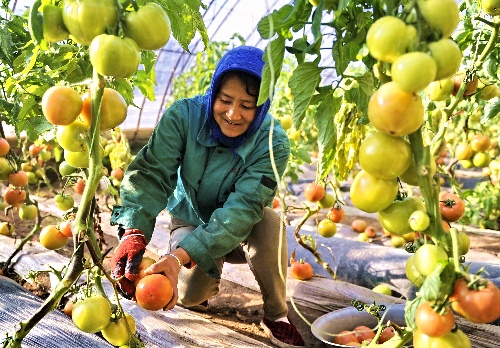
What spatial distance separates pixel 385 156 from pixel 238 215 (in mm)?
1026

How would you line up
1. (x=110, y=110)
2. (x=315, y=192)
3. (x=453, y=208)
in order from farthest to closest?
(x=315, y=192), (x=453, y=208), (x=110, y=110)

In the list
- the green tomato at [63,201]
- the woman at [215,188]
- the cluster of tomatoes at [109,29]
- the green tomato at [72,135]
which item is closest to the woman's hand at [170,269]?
the woman at [215,188]

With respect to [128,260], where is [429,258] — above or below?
above

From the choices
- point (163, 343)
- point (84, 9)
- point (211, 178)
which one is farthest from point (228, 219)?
point (84, 9)

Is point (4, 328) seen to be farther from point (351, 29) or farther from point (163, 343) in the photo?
point (351, 29)

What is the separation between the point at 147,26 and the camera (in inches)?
36.1

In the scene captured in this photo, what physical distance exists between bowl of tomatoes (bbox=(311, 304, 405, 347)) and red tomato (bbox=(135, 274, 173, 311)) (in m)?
0.66

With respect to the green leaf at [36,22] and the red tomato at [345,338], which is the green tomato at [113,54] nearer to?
the green leaf at [36,22]

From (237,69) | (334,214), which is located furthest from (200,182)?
(334,214)

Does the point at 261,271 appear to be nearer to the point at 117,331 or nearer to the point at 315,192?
the point at 315,192

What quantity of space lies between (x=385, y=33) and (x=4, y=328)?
1504 millimetres

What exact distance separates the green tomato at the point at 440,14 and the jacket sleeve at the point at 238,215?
1.12 metres

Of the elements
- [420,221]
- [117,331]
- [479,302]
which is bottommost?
[117,331]

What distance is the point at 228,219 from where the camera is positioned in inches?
71.1
